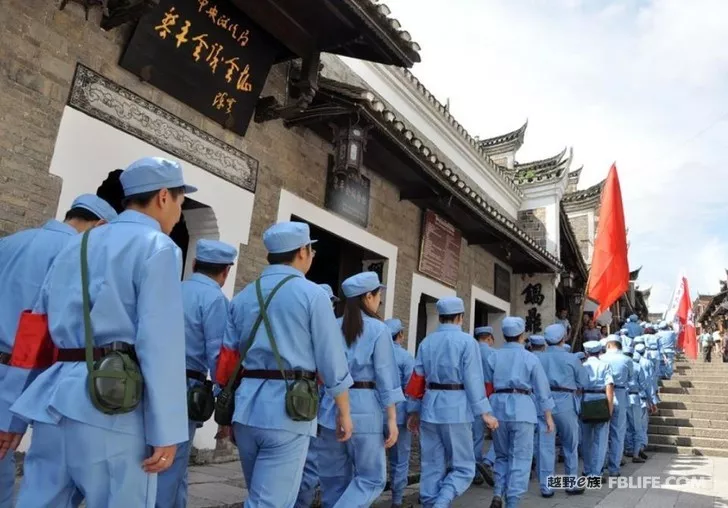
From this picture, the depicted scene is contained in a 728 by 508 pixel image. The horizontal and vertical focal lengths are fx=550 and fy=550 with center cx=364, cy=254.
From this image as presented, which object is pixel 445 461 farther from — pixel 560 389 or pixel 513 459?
pixel 560 389

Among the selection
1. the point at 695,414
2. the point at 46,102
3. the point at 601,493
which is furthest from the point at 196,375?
the point at 695,414

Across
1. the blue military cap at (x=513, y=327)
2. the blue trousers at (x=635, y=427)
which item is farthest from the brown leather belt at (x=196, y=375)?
the blue trousers at (x=635, y=427)

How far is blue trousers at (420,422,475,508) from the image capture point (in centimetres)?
429

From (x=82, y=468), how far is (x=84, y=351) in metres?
0.35

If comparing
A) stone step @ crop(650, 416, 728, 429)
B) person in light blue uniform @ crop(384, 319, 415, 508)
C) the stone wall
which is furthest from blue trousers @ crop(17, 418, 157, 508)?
stone step @ crop(650, 416, 728, 429)

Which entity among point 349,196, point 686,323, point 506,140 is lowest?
point 349,196

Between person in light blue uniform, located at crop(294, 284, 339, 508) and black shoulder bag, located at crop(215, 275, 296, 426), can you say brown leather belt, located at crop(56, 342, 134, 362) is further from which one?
person in light blue uniform, located at crop(294, 284, 339, 508)

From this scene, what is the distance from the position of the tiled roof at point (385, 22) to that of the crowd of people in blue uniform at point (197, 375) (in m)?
2.89

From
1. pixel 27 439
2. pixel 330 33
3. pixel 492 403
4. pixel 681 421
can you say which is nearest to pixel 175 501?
pixel 27 439

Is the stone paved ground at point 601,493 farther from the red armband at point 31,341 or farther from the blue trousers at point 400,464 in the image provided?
the red armband at point 31,341

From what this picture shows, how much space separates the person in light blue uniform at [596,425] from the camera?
6.91 m

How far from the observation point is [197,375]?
131 inches

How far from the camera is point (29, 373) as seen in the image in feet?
7.64

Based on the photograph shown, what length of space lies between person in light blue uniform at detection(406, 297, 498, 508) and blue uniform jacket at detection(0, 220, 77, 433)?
9.86ft
